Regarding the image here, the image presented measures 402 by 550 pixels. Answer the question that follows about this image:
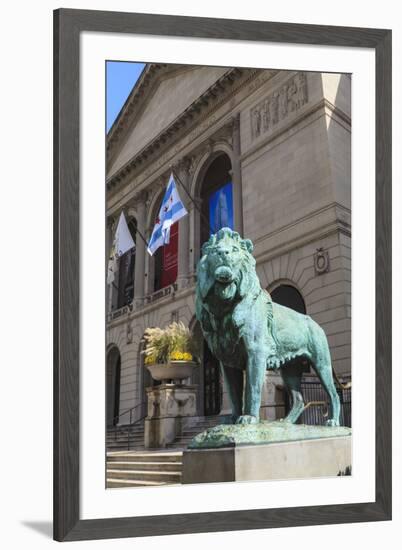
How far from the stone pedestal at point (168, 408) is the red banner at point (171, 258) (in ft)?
16.9

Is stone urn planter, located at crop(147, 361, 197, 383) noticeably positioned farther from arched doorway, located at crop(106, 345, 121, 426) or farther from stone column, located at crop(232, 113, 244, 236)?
stone column, located at crop(232, 113, 244, 236)

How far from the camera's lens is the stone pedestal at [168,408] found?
622 inches

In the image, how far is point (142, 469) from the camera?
A: 454 inches

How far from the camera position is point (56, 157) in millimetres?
9383

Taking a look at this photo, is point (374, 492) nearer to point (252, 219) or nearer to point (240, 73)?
point (240, 73)

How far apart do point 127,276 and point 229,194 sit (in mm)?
3300

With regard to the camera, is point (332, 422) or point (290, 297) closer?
point (332, 422)

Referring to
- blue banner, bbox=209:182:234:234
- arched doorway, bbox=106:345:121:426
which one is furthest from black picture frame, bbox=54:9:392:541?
blue banner, bbox=209:182:234:234

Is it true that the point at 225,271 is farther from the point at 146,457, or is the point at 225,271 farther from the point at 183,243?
the point at 183,243

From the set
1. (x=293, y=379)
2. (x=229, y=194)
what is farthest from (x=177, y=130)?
(x=293, y=379)

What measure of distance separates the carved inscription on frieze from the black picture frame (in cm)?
302

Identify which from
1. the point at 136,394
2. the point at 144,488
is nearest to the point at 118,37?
the point at 144,488

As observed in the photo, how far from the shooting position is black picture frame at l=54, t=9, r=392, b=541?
927cm

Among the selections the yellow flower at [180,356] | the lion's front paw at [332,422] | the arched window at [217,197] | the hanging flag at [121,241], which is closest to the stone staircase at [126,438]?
the yellow flower at [180,356]
